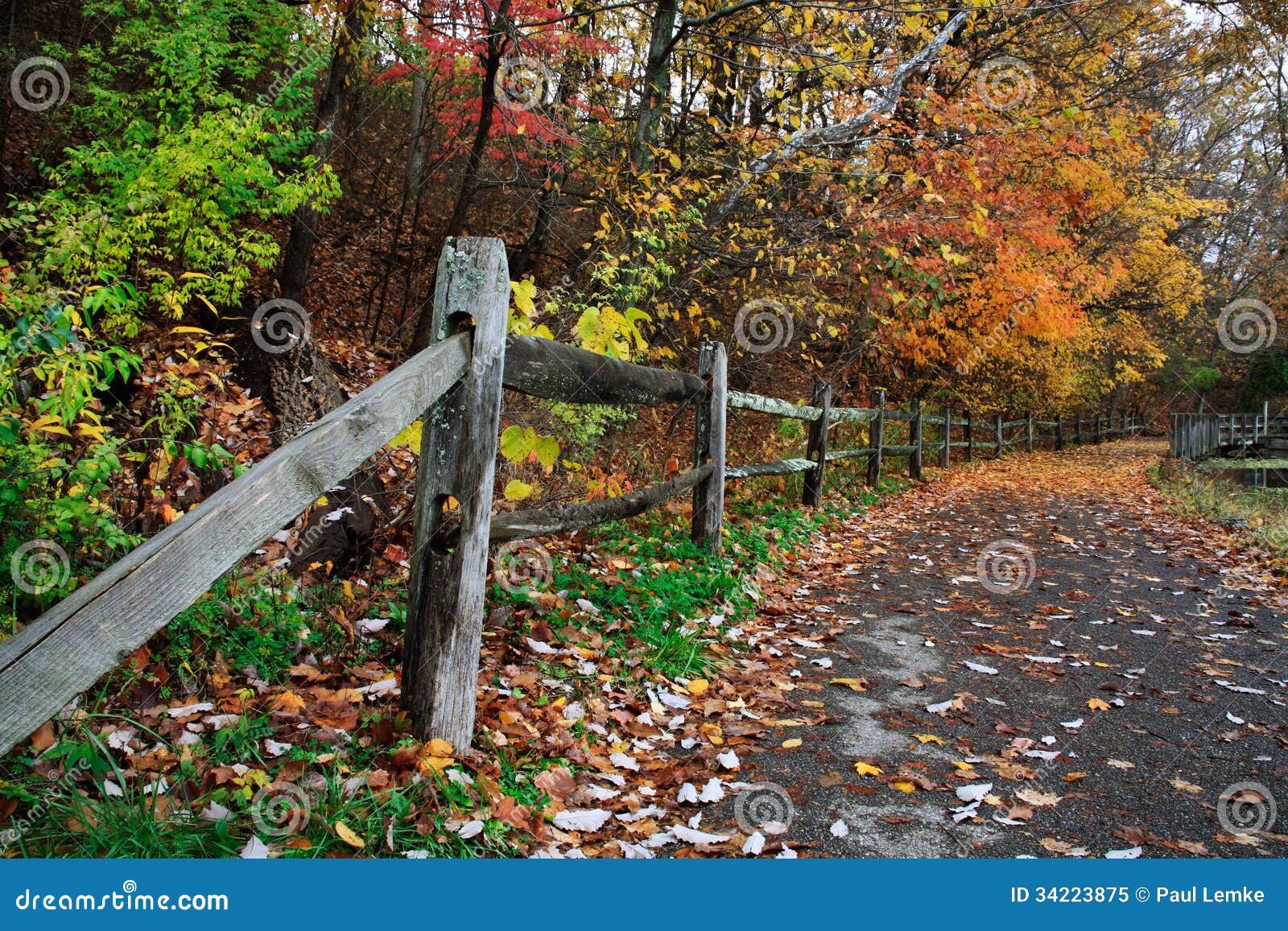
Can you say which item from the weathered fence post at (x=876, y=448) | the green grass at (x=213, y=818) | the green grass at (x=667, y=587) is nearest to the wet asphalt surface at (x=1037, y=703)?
the green grass at (x=667, y=587)

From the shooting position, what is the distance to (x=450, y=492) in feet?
8.81

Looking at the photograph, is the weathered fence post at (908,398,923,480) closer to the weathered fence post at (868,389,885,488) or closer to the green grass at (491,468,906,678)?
the weathered fence post at (868,389,885,488)

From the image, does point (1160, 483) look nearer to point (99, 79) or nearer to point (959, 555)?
point (959, 555)

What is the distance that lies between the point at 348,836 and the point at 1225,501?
13.8m

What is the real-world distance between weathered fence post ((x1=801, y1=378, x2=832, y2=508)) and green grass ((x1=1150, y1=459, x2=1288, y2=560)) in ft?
13.8

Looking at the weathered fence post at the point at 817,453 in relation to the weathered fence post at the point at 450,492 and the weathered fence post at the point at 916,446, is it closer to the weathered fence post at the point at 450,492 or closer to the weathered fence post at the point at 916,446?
the weathered fence post at the point at 916,446

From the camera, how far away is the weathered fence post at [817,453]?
9031 millimetres

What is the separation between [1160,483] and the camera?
1472cm

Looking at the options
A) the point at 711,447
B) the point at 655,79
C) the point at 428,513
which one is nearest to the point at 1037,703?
the point at 711,447

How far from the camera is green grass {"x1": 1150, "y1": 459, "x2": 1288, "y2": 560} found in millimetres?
8773

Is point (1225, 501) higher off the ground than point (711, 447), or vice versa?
point (711, 447)

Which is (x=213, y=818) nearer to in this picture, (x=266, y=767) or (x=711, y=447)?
(x=266, y=767)

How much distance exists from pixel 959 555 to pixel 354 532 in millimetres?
5509

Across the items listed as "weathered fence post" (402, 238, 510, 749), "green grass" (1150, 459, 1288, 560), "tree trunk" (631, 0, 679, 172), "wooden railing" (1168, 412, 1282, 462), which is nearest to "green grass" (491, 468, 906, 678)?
"weathered fence post" (402, 238, 510, 749)
